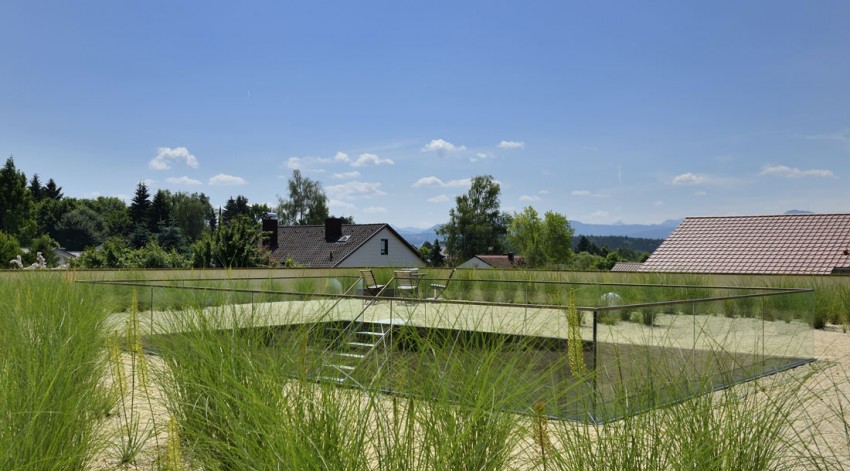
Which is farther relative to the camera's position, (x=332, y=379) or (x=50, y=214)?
(x=50, y=214)

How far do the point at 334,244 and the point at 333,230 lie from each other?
1289 millimetres

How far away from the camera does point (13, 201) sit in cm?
4222

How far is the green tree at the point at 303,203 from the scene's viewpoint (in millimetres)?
52656

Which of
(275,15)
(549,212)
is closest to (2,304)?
(275,15)

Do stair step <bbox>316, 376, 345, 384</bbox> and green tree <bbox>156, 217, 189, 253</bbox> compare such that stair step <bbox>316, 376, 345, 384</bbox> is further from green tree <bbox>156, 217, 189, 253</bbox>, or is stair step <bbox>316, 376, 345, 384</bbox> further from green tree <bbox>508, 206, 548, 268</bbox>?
green tree <bbox>508, 206, 548, 268</bbox>

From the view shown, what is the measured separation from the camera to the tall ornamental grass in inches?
99.2

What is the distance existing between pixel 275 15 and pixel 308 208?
4032 cm

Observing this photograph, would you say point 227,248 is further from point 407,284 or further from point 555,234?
point 555,234

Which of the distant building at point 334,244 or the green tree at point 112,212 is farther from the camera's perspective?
the green tree at point 112,212

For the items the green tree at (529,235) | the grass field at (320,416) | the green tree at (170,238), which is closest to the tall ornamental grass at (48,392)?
the grass field at (320,416)

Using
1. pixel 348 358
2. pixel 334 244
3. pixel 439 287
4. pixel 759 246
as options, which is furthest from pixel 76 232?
pixel 348 358

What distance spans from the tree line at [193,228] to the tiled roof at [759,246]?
750cm

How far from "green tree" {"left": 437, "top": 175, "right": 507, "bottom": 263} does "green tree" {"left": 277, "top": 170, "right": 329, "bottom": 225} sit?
11336 millimetres

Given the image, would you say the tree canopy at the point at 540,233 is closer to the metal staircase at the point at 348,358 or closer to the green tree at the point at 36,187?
the green tree at the point at 36,187
